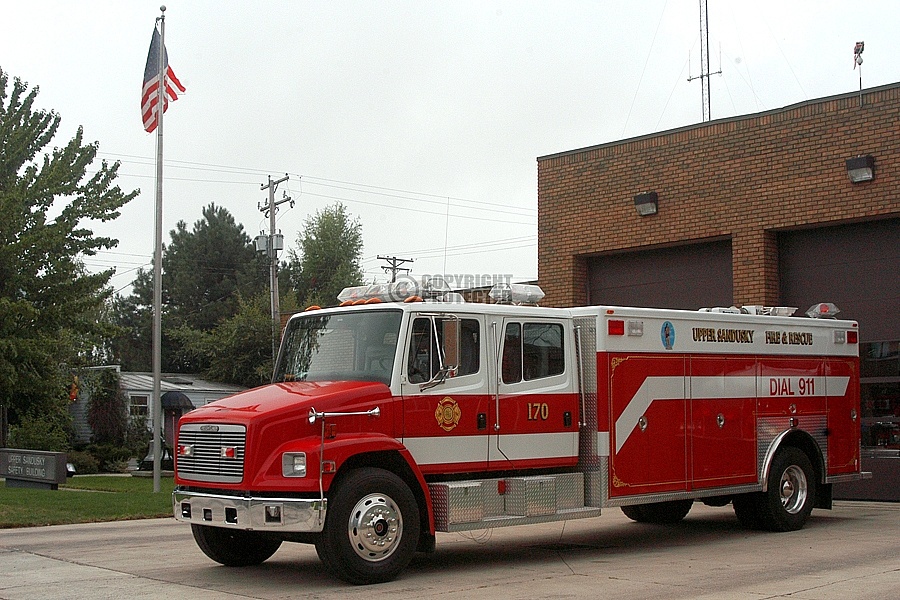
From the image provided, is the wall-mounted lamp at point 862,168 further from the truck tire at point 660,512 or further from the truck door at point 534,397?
the truck door at point 534,397

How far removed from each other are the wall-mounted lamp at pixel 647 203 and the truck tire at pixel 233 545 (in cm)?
1071

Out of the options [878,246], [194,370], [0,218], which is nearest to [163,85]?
[0,218]

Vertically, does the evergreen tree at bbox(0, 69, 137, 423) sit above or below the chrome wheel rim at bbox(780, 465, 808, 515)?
above

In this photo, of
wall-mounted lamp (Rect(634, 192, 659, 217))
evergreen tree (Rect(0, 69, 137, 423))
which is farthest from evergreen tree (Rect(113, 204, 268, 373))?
wall-mounted lamp (Rect(634, 192, 659, 217))

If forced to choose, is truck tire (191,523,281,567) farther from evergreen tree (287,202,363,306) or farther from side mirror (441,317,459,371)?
evergreen tree (287,202,363,306)

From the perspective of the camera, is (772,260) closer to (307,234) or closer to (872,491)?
(872,491)

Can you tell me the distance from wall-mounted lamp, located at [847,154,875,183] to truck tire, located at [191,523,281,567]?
10.8 m

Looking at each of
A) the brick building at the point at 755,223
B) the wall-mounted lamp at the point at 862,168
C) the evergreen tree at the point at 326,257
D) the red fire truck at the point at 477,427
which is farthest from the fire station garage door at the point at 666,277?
the evergreen tree at the point at 326,257

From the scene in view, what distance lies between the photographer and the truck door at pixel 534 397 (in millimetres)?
11250

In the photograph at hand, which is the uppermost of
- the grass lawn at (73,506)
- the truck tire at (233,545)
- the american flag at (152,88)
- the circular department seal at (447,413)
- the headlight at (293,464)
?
the american flag at (152,88)

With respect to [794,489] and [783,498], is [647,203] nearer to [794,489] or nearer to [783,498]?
[794,489]

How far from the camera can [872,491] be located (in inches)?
694

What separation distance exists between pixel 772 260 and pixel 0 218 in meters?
18.3

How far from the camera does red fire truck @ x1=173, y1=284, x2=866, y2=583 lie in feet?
32.4
